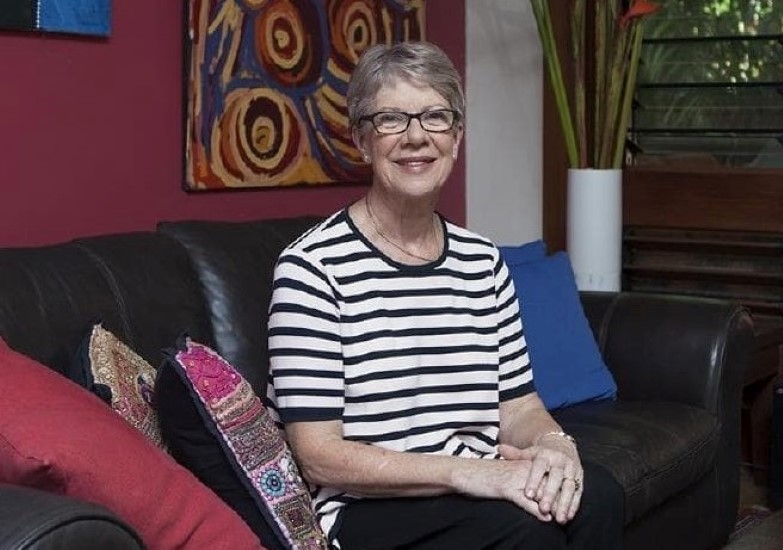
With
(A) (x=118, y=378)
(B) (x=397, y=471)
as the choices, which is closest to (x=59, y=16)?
(A) (x=118, y=378)

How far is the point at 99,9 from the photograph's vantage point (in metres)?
2.56

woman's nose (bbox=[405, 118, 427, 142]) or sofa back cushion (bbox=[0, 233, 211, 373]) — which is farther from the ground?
woman's nose (bbox=[405, 118, 427, 142])

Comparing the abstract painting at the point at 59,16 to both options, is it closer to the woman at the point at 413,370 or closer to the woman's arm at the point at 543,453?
the woman at the point at 413,370

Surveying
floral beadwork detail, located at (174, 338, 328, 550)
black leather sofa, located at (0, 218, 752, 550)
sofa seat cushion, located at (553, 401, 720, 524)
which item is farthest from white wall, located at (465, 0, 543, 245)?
floral beadwork detail, located at (174, 338, 328, 550)

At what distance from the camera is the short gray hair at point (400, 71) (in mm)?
2055

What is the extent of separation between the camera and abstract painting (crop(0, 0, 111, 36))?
7.83ft

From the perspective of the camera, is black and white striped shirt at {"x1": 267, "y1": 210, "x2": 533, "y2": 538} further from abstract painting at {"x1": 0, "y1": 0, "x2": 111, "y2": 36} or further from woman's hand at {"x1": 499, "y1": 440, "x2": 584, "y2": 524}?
abstract painting at {"x1": 0, "y1": 0, "x2": 111, "y2": 36}

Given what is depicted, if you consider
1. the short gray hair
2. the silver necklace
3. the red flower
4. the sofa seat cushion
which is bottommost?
the sofa seat cushion

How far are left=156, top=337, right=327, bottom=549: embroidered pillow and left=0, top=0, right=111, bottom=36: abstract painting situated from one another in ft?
2.94

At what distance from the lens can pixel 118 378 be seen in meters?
1.87

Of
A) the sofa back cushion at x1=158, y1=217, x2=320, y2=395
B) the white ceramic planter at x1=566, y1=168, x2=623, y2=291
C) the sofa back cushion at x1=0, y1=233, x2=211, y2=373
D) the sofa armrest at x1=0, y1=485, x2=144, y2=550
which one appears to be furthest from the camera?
the white ceramic planter at x1=566, y1=168, x2=623, y2=291

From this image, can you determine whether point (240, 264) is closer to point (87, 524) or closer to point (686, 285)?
point (87, 524)

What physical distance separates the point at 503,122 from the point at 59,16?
70.5 inches

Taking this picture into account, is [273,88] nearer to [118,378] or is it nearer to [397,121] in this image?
[397,121]
